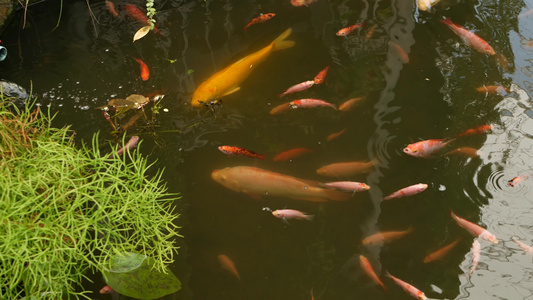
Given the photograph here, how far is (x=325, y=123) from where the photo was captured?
373cm

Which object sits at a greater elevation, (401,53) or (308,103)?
(401,53)

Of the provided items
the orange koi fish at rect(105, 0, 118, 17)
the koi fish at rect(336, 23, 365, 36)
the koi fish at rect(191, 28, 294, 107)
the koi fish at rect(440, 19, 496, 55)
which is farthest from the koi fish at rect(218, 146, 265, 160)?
the orange koi fish at rect(105, 0, 118, 17)

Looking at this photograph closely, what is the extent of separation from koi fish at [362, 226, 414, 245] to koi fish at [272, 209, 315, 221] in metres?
0.36

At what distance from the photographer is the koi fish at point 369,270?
2.85 meters

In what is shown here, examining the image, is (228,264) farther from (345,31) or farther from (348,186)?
(345,31)

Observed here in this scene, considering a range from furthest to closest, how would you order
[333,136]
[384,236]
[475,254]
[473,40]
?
[473,40], [333,136], [384,236], [475,254]

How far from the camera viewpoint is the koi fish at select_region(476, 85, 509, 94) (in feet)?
13.0

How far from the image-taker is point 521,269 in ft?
9.35

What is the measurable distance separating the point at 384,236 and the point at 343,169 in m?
0.54

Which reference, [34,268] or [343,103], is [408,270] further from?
[34,268]

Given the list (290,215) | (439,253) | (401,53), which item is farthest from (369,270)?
(401,53)

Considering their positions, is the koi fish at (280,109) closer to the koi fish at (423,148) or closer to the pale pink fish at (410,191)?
the koi fish at (423,148)

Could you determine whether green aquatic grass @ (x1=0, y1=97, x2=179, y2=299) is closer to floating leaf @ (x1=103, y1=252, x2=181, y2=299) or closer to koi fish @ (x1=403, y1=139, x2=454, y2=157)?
floating leaf @ (x1=103, y1=252, x2=181, y2=299)

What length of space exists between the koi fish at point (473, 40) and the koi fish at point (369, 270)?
7.71ft
